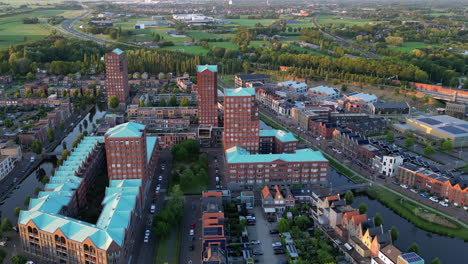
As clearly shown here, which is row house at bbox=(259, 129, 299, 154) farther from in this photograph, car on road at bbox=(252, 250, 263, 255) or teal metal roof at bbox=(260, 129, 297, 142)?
car on road at bbox=(252, 250, 263, 255)

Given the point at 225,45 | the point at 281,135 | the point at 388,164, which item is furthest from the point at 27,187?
the point at 225,45

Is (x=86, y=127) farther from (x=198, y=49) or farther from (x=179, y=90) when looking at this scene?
(x=198, y=49)

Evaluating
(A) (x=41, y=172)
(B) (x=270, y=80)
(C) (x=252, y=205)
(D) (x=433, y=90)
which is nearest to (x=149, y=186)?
(C) (x=252, y=205)

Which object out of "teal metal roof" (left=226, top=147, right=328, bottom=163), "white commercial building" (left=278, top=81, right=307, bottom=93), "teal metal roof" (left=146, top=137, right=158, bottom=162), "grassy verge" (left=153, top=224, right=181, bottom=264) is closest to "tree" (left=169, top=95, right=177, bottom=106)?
"teal metal roof" (left=146, top=137, right=158, bottom=162)

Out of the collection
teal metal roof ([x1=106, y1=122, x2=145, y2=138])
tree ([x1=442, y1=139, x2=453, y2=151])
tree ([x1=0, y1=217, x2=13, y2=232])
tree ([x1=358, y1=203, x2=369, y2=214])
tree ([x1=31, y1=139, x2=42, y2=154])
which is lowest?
tree ([x1=358, y1=203, x2=369, y2=214])

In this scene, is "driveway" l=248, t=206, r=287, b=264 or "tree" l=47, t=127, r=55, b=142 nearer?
"driveway" l=248, t=206, r=287, b=264

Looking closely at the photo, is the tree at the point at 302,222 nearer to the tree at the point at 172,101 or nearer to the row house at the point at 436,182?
the row house at the point at 436,182

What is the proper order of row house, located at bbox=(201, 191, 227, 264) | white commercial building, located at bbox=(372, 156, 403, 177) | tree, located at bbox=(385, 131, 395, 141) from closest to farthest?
row house, located at bbox=(201, 191, 227, 264) < white commercial building, located at bbox=(372, 156, 403, 177) < tree, located at bbox=(385, 131, 395, 141)

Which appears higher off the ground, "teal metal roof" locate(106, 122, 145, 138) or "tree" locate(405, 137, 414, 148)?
"teal metal roof" locate(106, 122, 145, 138)

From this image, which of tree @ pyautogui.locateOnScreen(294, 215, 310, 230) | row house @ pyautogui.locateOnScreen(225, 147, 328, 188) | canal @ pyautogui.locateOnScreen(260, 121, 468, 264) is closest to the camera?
canal @ pyautogui.locateOnScreen(260, 121, 468, 264)
